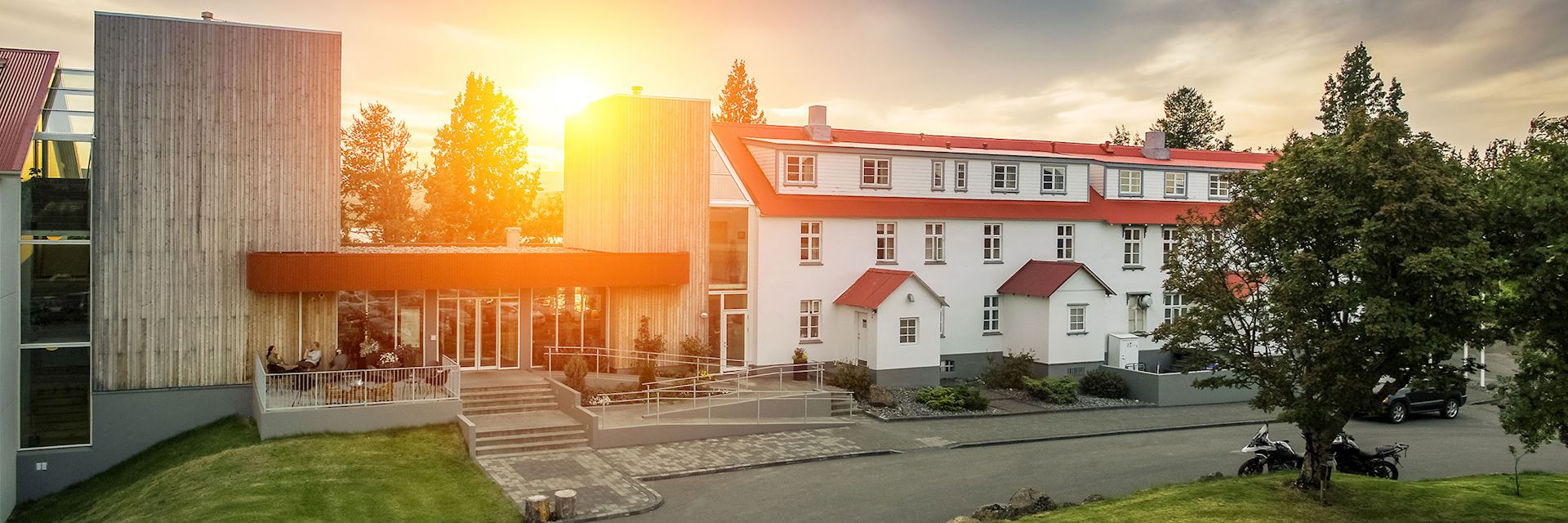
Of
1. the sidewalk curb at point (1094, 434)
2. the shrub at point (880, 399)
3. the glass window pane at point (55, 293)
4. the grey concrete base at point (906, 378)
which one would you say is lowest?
the sidewalk curb at point (1094, 434)

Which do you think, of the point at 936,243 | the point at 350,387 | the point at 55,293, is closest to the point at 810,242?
the point at 936,243

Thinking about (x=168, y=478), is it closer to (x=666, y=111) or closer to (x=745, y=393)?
(x=745, y=393)

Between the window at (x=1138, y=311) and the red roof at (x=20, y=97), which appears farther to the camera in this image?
the window at (x=1138, y=311)

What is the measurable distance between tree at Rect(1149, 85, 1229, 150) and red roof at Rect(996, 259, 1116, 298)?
138ft

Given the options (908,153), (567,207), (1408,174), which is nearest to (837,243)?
(908,153)

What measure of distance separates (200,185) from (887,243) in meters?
18.2

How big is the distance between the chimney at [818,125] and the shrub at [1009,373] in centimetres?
945

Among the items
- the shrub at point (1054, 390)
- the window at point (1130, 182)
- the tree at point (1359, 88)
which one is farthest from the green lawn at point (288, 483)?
the tree at point (1359, 88)

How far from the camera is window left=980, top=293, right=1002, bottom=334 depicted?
32.6m

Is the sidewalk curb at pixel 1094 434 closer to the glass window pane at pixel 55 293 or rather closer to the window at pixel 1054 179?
the window at pixel 1054 179

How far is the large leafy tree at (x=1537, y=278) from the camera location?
44.5 ft

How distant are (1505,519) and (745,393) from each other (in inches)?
615

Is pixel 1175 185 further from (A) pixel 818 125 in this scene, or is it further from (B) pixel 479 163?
(B) pixel 479 163

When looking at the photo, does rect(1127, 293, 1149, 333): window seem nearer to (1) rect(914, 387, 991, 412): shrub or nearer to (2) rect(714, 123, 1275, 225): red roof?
(2) rect(714, 123, 1275, 225): red roof
